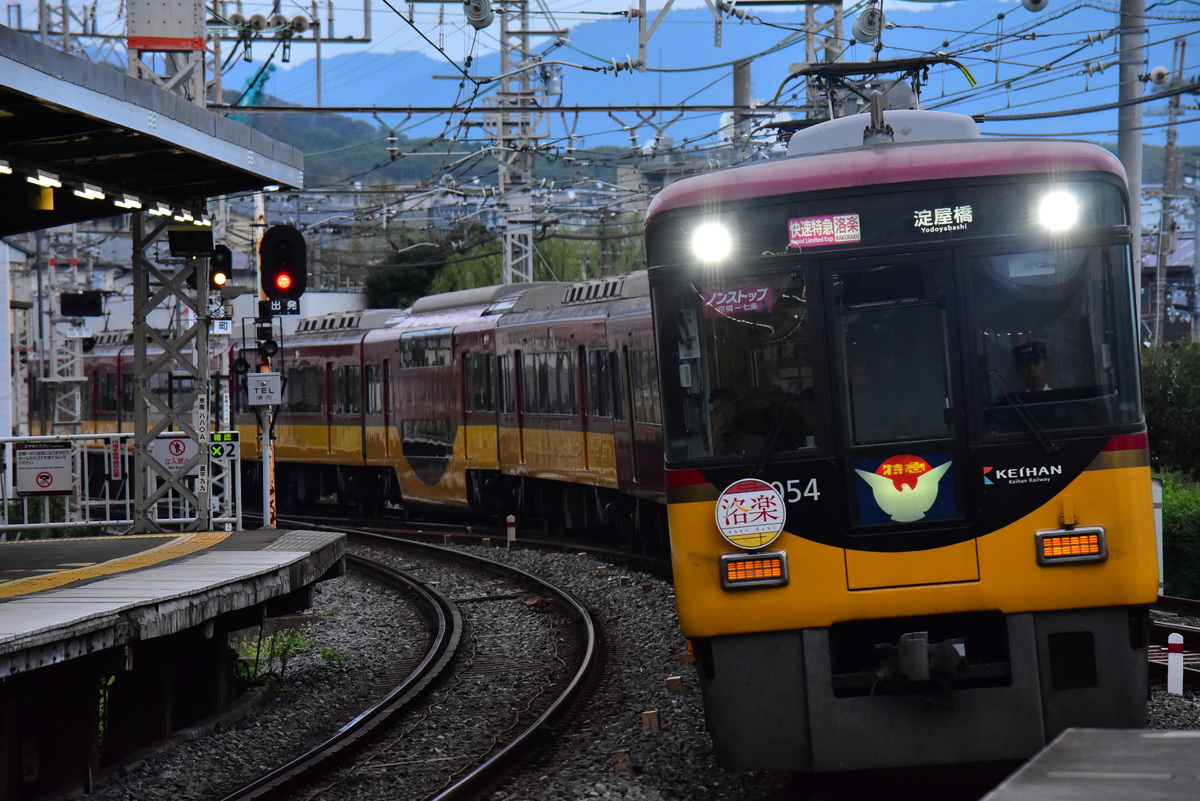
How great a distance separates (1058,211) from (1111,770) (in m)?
3.24

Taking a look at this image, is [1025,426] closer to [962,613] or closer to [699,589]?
[962,613]

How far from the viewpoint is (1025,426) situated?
20.4 feet

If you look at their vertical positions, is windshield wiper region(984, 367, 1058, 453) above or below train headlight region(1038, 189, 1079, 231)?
below

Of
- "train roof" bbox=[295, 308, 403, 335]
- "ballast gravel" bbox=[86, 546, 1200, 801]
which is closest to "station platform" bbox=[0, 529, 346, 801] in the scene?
"ballast gravel" bbox=[86, 546, 1200, 801]

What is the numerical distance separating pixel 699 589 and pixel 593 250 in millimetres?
60839

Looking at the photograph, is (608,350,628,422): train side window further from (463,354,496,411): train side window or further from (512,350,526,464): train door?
(463,354,496,411): train side window

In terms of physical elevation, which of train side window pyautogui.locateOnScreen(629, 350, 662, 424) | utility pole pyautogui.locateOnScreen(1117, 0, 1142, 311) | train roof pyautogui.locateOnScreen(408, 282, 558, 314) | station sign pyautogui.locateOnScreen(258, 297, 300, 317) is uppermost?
utility pole pyautogui.locateOnScreen(1117, 0, 1142, 311)

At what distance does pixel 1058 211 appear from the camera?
6273 millimetres

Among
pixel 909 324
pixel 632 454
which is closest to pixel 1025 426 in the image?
pixel 909 324

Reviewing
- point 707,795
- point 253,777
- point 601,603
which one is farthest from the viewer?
point 601,603

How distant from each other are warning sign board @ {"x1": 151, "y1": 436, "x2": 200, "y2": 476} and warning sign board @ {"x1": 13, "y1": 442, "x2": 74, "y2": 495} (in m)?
0.83

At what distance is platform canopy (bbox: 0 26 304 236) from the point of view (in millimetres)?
8094

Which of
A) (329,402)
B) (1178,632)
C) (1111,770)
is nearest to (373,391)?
(329,402)

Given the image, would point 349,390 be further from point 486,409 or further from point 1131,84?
point 1131,84
